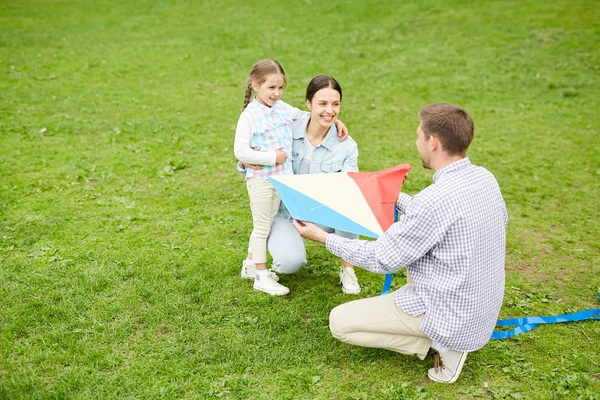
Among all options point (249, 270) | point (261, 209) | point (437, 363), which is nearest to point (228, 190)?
point (249, 270)

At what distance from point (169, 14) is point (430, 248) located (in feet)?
50.0

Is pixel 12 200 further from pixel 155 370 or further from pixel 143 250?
pixel 155 370

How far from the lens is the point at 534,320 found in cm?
483

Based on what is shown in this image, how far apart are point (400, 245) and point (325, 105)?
1.63 metres

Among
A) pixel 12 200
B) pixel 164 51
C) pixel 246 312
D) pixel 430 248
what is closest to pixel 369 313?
pixel 430 248

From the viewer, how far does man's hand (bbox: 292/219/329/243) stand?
163 inches

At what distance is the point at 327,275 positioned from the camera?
5641 mm

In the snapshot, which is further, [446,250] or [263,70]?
[263,70]

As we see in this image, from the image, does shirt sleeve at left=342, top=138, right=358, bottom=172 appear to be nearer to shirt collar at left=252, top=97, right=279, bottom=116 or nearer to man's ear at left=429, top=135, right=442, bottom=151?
shirt collar at left=252, top=97, right=279, bottom=116

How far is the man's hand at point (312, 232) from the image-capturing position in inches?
163

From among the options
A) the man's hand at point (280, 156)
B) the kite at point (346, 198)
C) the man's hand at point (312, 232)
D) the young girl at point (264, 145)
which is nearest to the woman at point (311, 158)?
the young girl at point (264, 145)

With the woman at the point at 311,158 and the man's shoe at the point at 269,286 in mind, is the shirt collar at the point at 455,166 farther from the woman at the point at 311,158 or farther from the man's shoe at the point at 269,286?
the man's shoe at the point at 269,286

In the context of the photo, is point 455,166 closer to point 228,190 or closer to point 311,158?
point 311,158

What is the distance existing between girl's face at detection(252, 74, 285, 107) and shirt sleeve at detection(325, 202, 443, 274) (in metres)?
1.54
